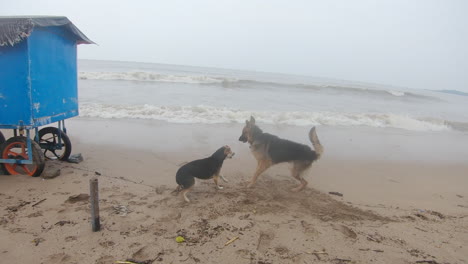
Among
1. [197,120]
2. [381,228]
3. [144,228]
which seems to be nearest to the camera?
[144,228]

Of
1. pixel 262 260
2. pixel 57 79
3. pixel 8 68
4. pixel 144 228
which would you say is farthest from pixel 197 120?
pixel 262 260

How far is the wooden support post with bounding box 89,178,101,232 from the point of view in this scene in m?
3.59

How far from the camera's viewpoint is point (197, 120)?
11828 mm

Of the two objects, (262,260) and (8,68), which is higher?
(8,68)

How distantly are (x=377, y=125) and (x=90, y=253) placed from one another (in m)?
14.1

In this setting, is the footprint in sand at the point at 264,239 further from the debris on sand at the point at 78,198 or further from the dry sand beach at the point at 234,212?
the debris on sand at the point at 78,198

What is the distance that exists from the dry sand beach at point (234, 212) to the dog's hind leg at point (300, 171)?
145 mm

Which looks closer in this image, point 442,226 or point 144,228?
point 144,228

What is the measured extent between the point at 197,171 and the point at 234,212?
1025 millimetres

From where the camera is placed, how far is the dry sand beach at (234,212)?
Answer: 3.55m

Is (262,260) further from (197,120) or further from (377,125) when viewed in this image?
(377,125)

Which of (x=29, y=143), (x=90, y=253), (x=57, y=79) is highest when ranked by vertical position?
(x=57, y=79)

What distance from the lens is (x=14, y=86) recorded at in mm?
4996

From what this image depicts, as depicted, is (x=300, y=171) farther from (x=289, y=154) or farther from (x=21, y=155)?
(x=21, y=155)
